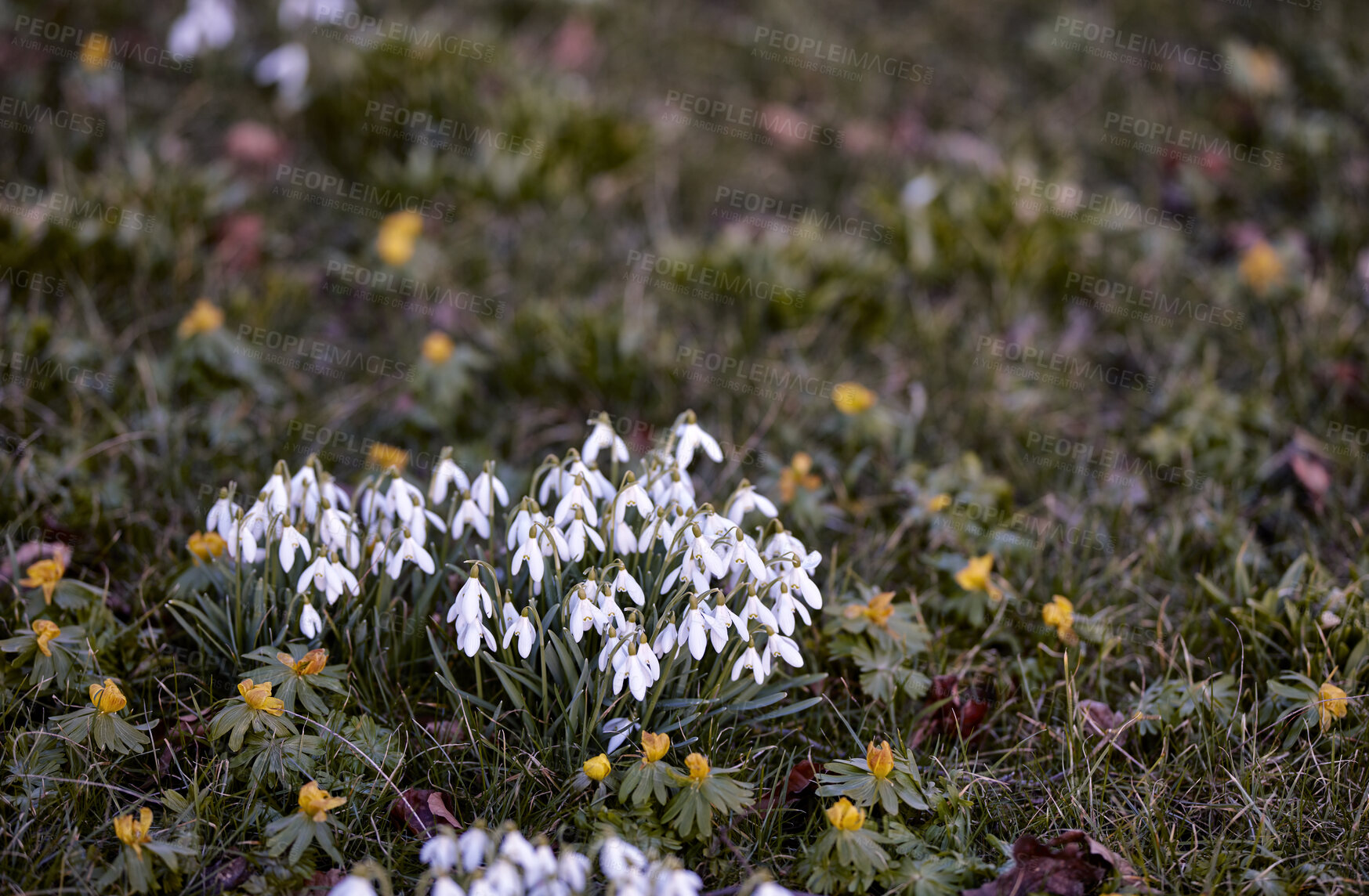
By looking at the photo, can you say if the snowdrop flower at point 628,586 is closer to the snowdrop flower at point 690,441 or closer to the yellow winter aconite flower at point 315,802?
the snowdrop flower at point 690,441

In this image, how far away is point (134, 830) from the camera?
1935mm

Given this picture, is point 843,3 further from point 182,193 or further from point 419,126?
point 182,193

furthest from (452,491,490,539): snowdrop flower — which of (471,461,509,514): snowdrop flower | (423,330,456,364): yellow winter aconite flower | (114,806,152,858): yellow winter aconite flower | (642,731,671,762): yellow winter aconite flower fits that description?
(423,330,456,364): yellow winter aconite flower

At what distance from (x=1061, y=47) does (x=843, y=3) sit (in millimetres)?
1050

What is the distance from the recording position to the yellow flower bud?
6.70 feet

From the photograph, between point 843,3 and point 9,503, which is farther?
point 843,3

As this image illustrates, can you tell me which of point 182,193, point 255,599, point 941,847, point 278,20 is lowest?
point 941,847

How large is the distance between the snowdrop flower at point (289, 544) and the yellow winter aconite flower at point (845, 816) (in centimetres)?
117

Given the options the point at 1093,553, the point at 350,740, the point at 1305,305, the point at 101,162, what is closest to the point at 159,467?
the point at 350,740

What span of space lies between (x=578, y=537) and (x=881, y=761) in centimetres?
74

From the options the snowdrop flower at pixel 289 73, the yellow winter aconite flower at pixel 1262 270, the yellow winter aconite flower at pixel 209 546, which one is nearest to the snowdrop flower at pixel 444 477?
the yellow winter aconite flower at pixel 209 546

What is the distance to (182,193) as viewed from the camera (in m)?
3.74

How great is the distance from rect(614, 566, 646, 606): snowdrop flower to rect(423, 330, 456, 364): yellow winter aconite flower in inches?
54.3

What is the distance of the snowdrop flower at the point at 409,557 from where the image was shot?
7.20 ft
